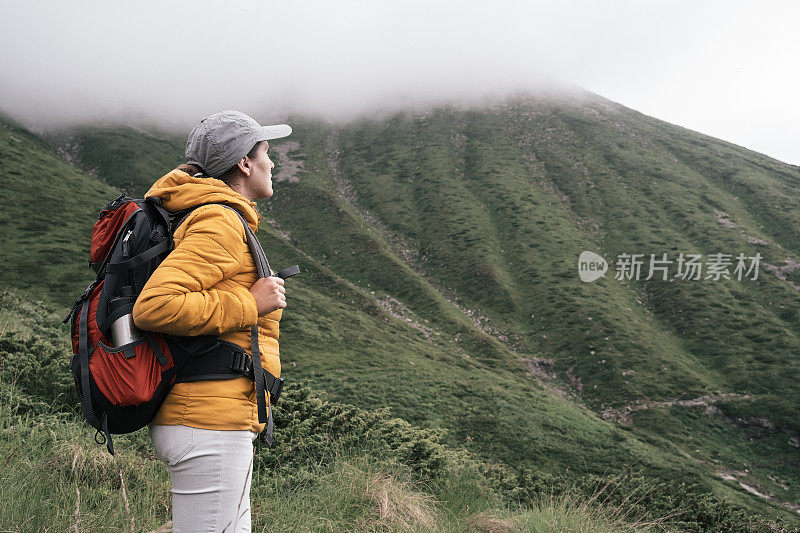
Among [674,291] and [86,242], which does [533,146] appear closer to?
[674,291]

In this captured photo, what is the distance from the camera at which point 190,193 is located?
2.66 meters

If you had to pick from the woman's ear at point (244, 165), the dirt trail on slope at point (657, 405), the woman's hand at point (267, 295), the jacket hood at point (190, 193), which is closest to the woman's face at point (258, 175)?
the woman's ear at point (244, 165)

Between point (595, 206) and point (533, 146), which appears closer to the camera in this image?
point (595, 206)

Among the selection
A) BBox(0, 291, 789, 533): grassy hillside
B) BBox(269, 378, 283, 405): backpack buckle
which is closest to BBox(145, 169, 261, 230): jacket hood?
BBox(269, 378, 283, 405): backpack buckle

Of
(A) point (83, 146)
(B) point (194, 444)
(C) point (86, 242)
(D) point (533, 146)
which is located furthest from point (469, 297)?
(A) point (83, 146)

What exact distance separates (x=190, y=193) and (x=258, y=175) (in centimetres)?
53

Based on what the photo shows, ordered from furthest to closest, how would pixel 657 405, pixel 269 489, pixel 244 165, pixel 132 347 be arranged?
pixel 657 405
pixel 269 489
pixel 244 165
pixel 132 347

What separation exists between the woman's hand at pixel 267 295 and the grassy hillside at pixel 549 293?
20.0 m

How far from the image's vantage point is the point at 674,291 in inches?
1893

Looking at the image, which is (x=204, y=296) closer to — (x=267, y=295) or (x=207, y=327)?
(x=207, y=327)

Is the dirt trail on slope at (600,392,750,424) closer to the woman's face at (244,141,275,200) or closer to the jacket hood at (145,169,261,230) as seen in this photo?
the woman's face at (244,141,275,200)

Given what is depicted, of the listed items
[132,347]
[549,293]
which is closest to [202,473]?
[132,347]

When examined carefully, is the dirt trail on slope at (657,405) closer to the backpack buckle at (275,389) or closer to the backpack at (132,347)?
the backpack buckle at (275,389)

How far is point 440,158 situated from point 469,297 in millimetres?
39884
